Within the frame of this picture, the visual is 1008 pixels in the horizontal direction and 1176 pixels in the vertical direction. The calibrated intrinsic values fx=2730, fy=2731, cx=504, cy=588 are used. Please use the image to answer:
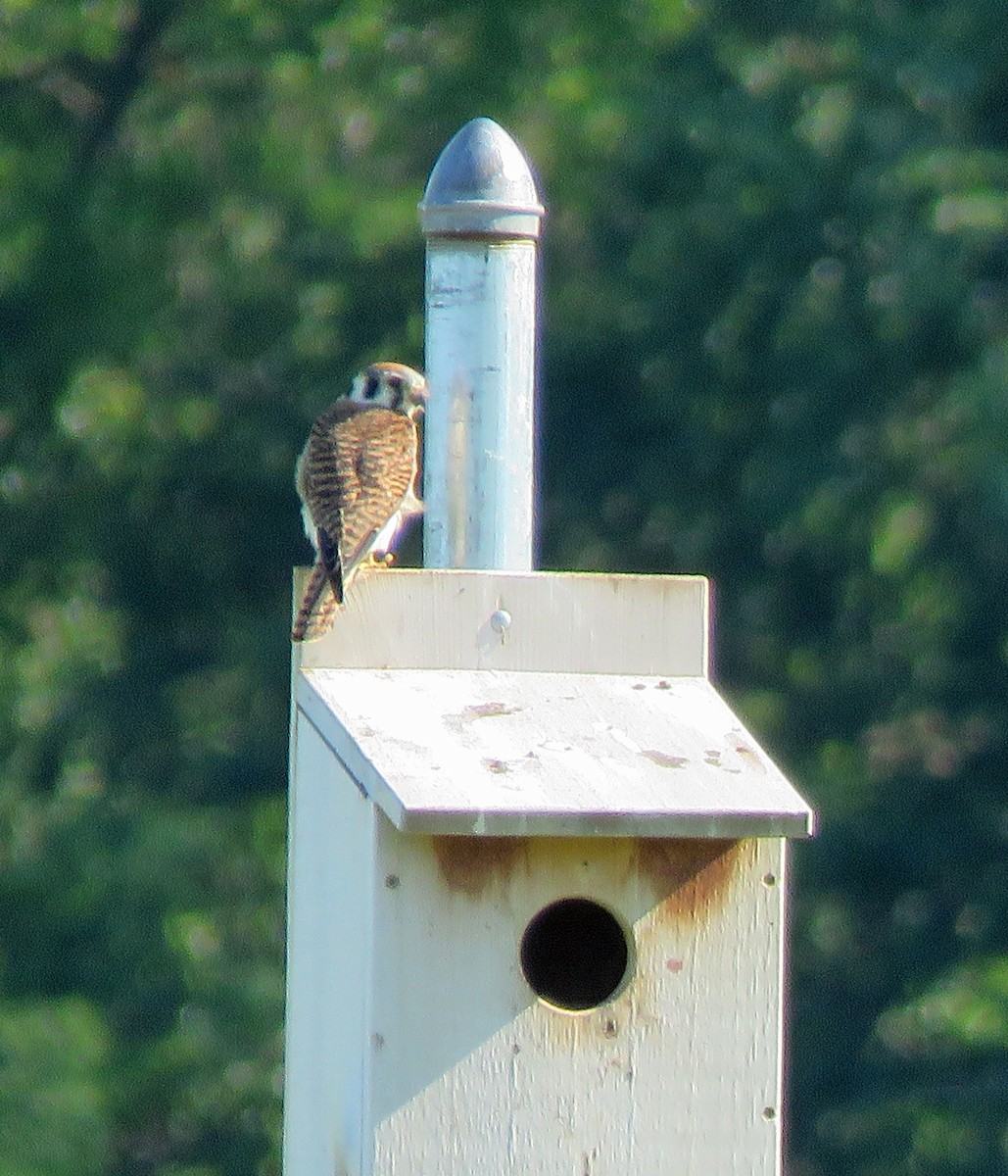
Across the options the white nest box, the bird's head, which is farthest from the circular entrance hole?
the bird's head

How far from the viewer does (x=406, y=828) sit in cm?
290

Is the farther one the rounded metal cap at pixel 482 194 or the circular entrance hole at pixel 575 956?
the rounded metal cap at pixel 482 194

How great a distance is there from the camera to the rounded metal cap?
364cm

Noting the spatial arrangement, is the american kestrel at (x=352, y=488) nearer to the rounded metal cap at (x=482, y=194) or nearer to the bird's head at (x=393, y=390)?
the bird's head at (x=393, y=390)

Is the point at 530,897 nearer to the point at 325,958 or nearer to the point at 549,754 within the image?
the point at 549,754

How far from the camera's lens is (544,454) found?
9.19 m

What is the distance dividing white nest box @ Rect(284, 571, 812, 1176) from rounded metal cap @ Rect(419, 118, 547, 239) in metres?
0.59

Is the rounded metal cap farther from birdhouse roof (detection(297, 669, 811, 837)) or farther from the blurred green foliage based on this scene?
the blurred green foliage

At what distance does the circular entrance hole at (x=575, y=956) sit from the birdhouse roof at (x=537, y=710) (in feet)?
0.70

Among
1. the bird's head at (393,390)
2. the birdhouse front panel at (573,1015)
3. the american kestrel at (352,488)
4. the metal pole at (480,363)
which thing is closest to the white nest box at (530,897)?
the birdhouse front panel at (573,1015)

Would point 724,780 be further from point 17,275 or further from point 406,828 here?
point 17,275

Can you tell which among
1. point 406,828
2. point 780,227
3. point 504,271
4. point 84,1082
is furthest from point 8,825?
point 406,828

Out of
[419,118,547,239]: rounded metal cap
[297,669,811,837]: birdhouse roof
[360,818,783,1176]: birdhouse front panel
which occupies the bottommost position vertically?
[360,818,783,1176]: birdhouse front panel

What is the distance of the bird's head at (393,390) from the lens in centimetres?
503
